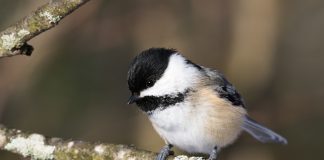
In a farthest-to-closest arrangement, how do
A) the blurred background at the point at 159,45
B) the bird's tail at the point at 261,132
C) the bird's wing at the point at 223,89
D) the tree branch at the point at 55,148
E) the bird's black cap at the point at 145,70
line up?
the blurred background at the point at 159,45
the bird's tail at the point at 261,132
the bird's wing at the point at 223,89
the bird's black cap at the point at 145,70
the tree branch at the point at 55,148

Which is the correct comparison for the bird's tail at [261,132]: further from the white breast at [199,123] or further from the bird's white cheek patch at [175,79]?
the bird's white cheek patch at [175,79]

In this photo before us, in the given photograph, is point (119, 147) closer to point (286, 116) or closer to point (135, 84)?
point (135, 84)

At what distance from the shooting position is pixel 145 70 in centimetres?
242

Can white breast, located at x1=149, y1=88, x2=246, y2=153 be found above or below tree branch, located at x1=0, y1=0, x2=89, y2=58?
below

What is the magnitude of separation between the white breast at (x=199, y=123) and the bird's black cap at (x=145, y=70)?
0.52ft

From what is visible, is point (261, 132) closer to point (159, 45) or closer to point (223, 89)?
point (223, 89)

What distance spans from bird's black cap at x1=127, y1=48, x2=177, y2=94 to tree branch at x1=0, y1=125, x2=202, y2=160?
347 mm

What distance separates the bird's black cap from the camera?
2.42 metres

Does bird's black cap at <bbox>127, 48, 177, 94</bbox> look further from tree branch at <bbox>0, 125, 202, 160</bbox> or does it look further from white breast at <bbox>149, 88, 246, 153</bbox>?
tree branch at <bbox>0, 125, 202, 160</bbox>

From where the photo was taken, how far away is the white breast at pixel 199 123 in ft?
8.27

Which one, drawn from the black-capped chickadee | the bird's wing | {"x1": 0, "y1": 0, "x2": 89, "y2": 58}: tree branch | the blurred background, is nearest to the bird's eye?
A: the black-capped chickadee

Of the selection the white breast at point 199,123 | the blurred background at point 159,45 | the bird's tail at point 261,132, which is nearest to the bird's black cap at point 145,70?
the white breast at point 199,123

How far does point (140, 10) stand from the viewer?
410cm

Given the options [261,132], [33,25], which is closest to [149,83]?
[33,25]
